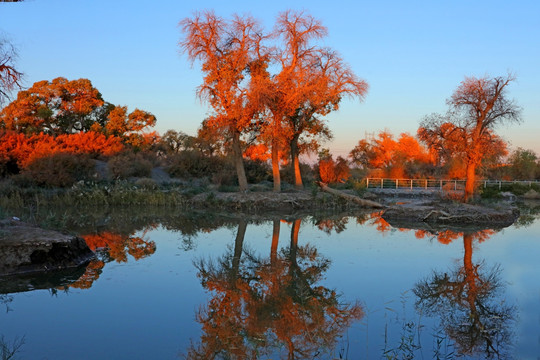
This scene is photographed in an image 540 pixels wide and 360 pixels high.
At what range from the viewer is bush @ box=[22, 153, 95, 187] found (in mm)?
24391

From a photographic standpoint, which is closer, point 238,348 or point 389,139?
point 238,348

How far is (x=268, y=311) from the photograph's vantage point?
657 centimetres

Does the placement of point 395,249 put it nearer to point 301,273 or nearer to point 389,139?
point 301,273

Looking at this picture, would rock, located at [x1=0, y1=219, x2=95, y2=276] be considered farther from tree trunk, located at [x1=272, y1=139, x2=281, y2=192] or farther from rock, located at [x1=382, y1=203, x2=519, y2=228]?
tree trunk, located at [x1=272, y1=139, x2=281, y2=192]

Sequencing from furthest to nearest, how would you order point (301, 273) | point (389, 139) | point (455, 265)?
point (389, 139)
point (455, 265)
point (301, 273)

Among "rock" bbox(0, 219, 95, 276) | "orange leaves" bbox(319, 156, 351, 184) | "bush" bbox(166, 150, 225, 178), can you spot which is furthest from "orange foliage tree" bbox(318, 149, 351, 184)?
"rock" bbox(0, 219, 95, 276)

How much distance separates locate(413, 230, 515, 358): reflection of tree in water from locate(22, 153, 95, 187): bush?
21.2m

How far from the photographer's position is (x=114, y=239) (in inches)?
509

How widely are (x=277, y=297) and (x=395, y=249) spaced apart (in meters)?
5.54

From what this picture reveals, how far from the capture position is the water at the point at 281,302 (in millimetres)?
5422

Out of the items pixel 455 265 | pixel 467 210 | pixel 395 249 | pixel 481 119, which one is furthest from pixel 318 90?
pixel 455 265

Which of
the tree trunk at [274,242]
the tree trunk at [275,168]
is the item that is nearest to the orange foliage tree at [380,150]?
the tree trunk at [275,168]

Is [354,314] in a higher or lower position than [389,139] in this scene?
lower

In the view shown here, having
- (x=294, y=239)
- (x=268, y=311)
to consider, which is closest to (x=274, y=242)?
(x=294, y=239)
